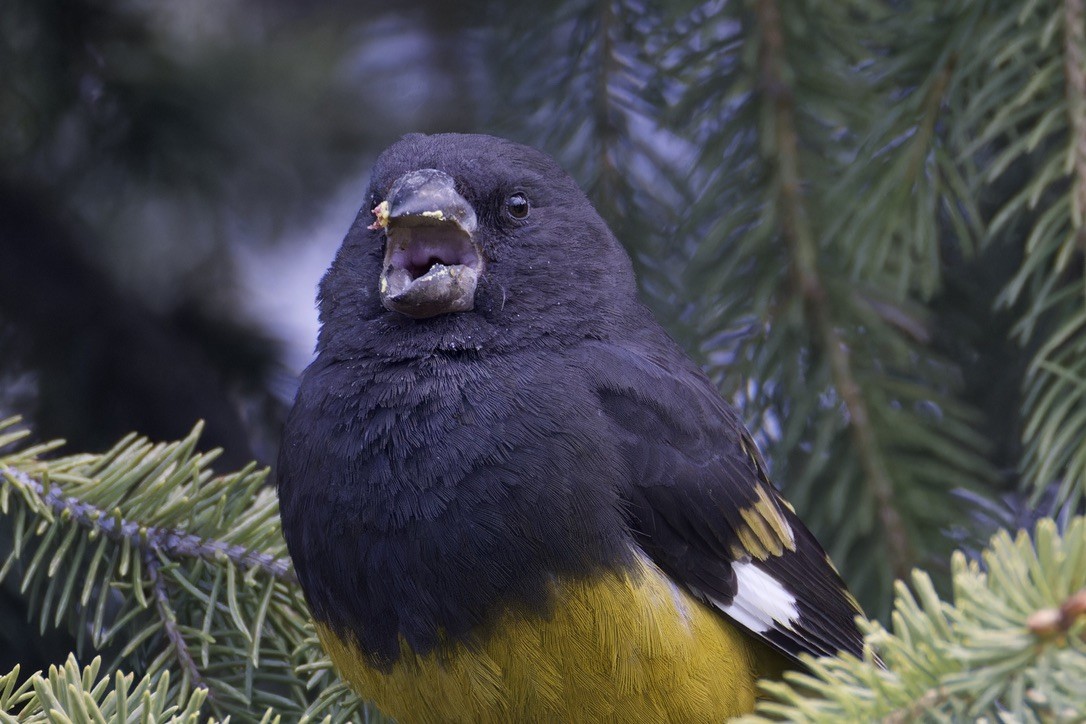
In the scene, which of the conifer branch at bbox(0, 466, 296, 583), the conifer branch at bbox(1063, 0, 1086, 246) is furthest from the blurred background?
the conifer branch at bbox(0, 466, 296, 583)

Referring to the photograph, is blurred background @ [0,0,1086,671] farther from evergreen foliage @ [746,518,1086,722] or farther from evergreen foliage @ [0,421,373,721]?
evergreen foliage @ [746,518,1086,722]

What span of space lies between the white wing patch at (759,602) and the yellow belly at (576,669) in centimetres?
16

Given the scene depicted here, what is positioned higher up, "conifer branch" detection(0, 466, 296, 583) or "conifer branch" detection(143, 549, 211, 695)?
"conifer branch" detection(0, 466, 296, 583)

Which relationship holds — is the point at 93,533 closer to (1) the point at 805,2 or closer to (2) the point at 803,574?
(2) the point at 803,574

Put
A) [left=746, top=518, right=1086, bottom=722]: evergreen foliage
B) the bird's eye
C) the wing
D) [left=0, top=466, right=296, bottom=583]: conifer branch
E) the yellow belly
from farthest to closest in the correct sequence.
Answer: the bird's eye, the wing, [left=0, top=466, right=296, bottom=583]: conifer branch, the yellow belly, [left=746, top=518, right=1086, bottom=722]: evergreen foliage

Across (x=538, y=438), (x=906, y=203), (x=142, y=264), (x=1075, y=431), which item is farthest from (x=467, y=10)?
(x=1075, y=431)

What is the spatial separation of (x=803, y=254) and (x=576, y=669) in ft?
3.98

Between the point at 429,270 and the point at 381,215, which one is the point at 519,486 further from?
the point at 381,215

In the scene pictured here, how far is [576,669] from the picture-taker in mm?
2084

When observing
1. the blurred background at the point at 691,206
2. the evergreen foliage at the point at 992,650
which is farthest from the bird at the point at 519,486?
the evergreen foliage at the point at 992,650

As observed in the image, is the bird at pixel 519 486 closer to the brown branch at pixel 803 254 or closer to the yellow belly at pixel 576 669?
the yellow belly at pixel 576 669

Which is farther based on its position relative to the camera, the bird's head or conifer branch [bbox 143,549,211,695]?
the bird's head

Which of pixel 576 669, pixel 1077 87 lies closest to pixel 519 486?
pixel 576 669

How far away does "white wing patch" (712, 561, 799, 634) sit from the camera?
7.71ft
